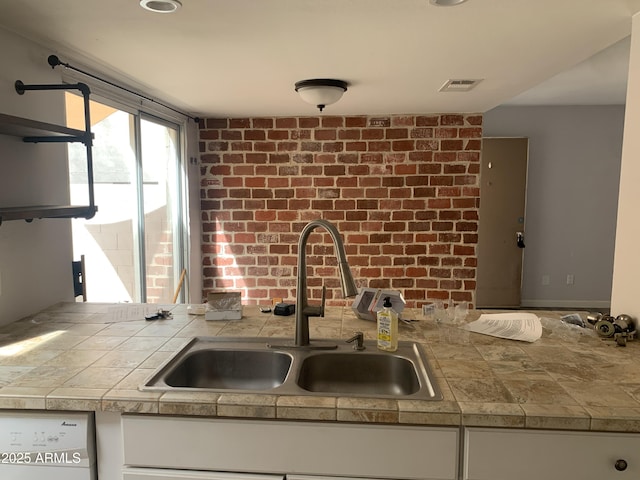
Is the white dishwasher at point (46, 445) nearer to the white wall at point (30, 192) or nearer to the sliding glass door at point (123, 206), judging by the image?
the white wall at point (30, 192)

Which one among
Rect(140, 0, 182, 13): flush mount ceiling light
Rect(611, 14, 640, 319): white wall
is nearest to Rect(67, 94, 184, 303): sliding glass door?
Rect(140, 0, 182, 13): flush mount ceiling light

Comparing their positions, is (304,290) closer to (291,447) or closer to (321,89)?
(291,447)

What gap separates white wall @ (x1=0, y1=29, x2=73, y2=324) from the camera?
161 centimetres

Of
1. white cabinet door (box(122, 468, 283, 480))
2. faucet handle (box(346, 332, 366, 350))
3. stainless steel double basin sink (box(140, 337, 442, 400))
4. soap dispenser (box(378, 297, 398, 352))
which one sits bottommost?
white cabinet door (box(122, 468, 283, 480))

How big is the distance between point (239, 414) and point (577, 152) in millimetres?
5061

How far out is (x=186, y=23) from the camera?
1.47 metres

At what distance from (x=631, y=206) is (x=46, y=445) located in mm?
1972

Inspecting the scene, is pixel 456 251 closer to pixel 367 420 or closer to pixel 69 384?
pixel 367 420

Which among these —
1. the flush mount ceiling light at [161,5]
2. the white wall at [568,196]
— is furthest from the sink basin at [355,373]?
the white wall at [568,196]

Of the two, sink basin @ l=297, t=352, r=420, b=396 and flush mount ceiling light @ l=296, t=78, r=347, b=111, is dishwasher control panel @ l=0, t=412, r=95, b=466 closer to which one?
sink basin @ l=297, t=352, r=420, b=396

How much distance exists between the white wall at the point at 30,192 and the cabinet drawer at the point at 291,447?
0.91 meters

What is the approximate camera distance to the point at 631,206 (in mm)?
1531

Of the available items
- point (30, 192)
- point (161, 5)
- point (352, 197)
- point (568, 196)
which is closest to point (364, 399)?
point (161, 5)

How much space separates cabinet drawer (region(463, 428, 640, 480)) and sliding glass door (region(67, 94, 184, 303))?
2085 millimetres
